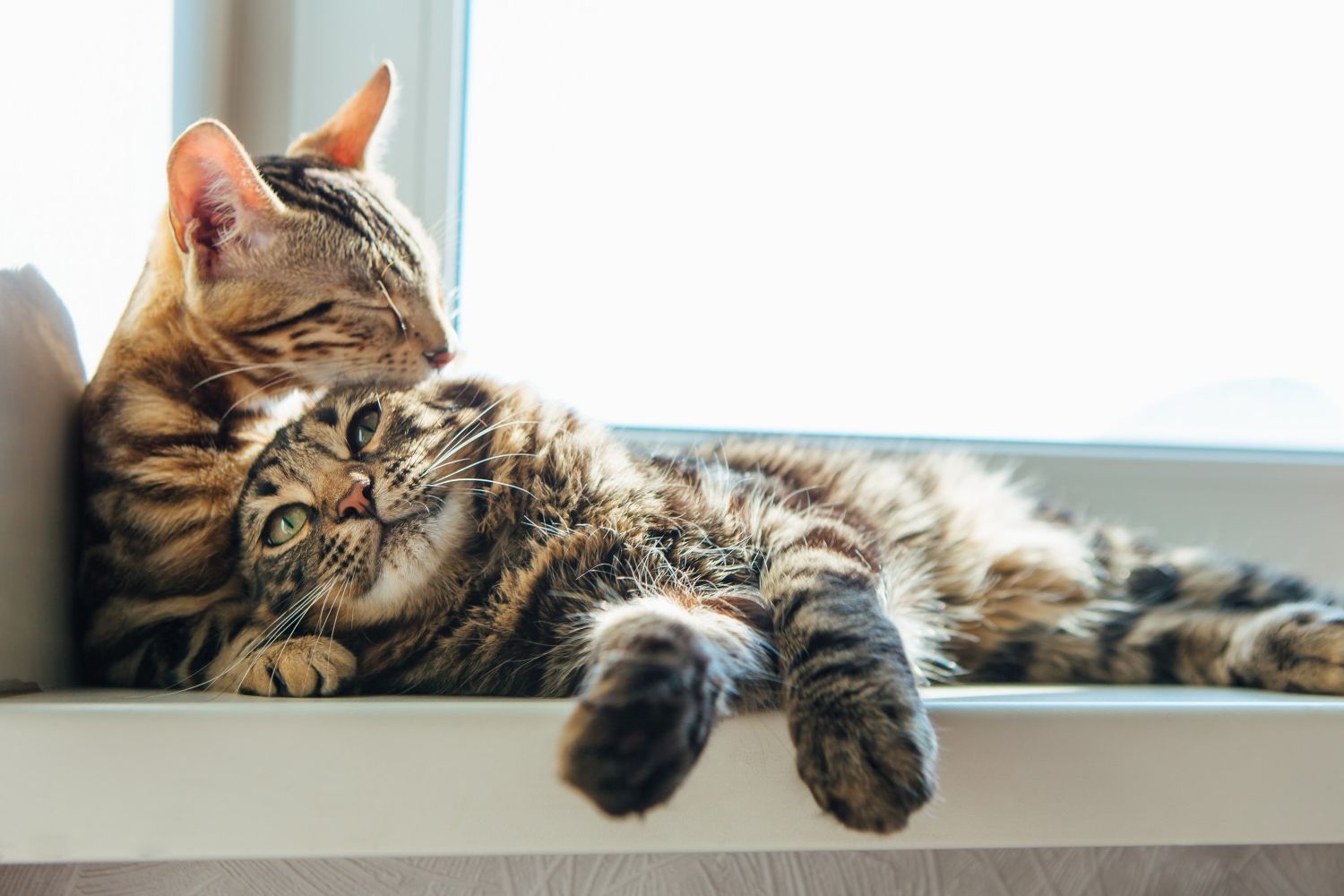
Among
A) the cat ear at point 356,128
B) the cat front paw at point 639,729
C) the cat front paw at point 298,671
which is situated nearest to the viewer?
the cat front paw at point 639,729

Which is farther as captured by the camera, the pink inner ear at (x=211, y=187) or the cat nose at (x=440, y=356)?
the cat nose at (x=440, y=356)

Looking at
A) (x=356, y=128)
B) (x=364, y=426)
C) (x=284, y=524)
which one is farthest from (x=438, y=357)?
(x=356, y=128)

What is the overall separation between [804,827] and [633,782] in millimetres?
206

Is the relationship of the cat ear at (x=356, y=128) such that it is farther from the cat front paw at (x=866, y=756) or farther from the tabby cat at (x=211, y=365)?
the cat front paw at (x=866, y=756)

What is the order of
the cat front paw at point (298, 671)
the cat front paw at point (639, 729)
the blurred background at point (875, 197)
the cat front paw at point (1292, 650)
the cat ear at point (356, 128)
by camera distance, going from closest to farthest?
the cat front paw at point (639, 729) → the cat front paw at point (298, 671) → the cat front paw at point (1292, 650) → the cat ear at point (356, 128) → the blurred background at point (875, 197)

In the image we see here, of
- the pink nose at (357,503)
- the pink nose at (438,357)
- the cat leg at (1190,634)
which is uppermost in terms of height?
the pink nose at (438,357)

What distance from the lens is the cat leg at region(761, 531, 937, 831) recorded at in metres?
0.65

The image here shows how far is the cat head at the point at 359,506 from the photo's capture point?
89cm

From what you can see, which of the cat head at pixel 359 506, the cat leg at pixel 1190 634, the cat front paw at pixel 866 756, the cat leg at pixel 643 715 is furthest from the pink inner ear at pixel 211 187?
the cat leg at pixel 1190 634

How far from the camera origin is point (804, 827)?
71 cm

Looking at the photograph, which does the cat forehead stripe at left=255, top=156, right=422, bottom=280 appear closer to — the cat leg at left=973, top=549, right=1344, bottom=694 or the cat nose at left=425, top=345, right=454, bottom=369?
the cat nose at left=425, top=345, right=454, bottom=369

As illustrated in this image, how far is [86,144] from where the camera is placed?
948mm

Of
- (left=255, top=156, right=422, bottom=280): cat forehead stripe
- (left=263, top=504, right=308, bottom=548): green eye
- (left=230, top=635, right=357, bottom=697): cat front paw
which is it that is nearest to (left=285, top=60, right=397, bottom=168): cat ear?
(left=255, top=156, right=422, bottom=280): cat forehead stripe

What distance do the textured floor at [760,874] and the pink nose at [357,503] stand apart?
45 cm
